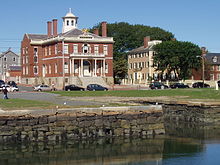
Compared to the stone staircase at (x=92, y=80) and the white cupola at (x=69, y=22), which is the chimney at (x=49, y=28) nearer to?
the white cupola at (x=69, y=22)

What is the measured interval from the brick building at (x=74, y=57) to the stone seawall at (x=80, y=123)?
5259 cm

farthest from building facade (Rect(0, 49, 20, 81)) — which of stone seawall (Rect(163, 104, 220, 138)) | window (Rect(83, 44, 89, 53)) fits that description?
stone seawall (Rect(163, 104, 220, 138))

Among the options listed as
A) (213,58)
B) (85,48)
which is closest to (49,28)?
(85,48)

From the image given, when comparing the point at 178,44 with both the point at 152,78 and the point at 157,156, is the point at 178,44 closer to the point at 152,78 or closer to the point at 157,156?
the point at 152,78

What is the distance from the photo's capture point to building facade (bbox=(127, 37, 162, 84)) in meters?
Result: 110

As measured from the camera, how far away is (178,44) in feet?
321

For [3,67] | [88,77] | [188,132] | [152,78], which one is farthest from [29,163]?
[3,67]

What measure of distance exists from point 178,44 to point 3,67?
234 feet

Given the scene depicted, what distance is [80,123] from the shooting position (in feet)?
103

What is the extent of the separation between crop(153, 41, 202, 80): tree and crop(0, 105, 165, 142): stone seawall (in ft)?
210

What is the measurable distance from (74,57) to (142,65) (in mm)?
30723

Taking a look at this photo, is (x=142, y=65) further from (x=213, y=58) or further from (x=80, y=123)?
(x=80, y=123)

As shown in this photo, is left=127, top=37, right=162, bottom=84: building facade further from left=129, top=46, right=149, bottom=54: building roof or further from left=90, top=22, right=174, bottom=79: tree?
left=90, top=22, right=174, bottom=79: tree

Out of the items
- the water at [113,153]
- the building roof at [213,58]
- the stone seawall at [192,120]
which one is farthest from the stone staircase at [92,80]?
the water at [113,153]
